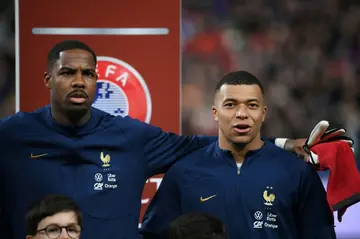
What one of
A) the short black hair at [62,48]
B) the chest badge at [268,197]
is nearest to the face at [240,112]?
the chest badge at [268,197]

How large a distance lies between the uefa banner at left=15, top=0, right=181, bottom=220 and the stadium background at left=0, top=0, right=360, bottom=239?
8.02 feet

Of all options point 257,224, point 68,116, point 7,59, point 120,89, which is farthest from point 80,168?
point 7,59

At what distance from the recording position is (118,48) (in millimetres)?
4043

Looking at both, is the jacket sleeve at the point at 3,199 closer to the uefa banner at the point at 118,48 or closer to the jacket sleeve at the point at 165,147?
the jacket sleeve at the point at 165,147

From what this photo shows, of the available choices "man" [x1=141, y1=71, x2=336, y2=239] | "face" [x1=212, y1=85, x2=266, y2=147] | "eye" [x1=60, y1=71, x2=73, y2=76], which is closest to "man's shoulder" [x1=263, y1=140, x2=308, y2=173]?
"man" [x1=141, y1=71, x2=336, y2=239]

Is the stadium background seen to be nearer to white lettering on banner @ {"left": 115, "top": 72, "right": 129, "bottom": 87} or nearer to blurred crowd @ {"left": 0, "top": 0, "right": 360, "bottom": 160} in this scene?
blurred crowd @ {"left": 0, "top": 0, "right": 360, "bottom": 160}

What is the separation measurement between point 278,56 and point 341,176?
147 inches

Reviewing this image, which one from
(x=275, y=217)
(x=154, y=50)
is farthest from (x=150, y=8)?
(x=275, y=217)

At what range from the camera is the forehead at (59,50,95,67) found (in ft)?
10.6

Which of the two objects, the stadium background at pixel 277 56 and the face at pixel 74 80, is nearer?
the face at pixel 74 80

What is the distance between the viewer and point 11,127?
3248 mm

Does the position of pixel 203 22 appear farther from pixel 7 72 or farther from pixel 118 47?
pixel 118 47

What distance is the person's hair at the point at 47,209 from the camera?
279cm

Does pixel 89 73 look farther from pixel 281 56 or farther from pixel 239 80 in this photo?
pixel 281 56
